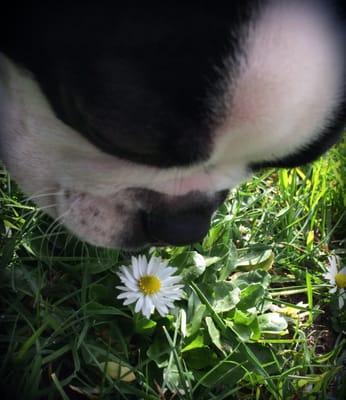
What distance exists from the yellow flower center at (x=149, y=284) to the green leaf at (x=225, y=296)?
0.15m

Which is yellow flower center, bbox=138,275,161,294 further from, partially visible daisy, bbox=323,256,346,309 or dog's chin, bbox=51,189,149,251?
partially visible daisy, bbox=323,256,346,309

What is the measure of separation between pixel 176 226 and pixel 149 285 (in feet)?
0.58

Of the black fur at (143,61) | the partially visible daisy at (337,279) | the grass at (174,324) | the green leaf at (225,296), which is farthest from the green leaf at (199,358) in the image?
the black fur at (143,61)

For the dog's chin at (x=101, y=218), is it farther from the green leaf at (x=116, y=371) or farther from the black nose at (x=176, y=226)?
the green leaf at (x=116, y=371)

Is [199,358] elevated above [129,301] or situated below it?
below

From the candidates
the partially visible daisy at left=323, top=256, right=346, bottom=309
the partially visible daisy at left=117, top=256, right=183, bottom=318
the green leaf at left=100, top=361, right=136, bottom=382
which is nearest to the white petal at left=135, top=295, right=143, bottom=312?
the partially visible daisy at left=117, top=256, right=183, bottom=318

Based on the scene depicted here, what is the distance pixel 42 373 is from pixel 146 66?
0.64 m

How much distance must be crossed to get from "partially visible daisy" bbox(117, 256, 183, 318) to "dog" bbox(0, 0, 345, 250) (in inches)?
5.0

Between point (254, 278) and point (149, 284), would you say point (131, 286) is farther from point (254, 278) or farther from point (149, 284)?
point (254, 278)

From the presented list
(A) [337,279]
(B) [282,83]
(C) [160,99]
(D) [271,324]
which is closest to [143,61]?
(C) [160,99]

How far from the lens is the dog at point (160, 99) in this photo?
925mm

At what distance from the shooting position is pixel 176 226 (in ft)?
4.00

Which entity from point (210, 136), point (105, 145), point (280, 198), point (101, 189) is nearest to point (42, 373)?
point (101, 189)

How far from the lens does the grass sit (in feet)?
4.14
